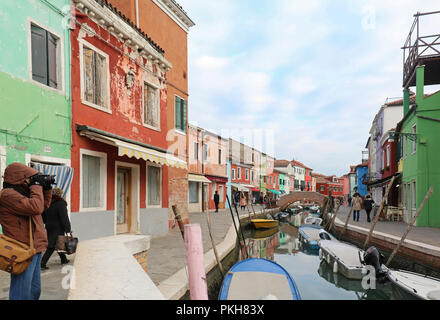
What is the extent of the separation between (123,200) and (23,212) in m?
7.20

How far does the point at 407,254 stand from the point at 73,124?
1045cm

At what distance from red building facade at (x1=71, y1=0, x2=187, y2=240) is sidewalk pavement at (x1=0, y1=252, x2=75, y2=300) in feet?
5.70

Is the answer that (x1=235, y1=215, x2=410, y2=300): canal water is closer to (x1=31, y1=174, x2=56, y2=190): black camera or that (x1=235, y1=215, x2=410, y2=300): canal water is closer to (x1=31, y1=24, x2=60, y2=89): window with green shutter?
(x1=31, y1=174, x2=56, y2=190): black camera

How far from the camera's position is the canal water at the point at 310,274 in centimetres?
870

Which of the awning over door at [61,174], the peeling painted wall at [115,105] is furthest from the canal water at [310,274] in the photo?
the awning over door at [61,174]

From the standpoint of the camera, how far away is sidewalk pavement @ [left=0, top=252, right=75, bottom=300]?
424 centimetres

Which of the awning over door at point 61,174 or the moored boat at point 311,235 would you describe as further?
the moored boat at point 311,235

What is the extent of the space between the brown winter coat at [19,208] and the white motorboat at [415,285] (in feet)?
21.6

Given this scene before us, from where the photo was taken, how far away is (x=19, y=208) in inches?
118

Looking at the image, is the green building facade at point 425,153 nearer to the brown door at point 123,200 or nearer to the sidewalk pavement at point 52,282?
the brown door at point 123,200

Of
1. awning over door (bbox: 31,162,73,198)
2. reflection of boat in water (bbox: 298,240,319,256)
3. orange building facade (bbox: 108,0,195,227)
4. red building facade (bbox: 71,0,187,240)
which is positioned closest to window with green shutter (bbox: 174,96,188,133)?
orange building facade (bbox: 108,0,195,227)

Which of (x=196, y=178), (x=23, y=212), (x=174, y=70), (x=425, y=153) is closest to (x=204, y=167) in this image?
(x=196, y=178)

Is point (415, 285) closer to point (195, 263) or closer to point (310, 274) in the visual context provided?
point (310, 274)

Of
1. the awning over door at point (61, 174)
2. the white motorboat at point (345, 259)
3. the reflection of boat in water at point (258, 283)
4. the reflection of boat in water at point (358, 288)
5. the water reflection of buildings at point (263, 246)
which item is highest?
the awning over door at point (61, 174)
